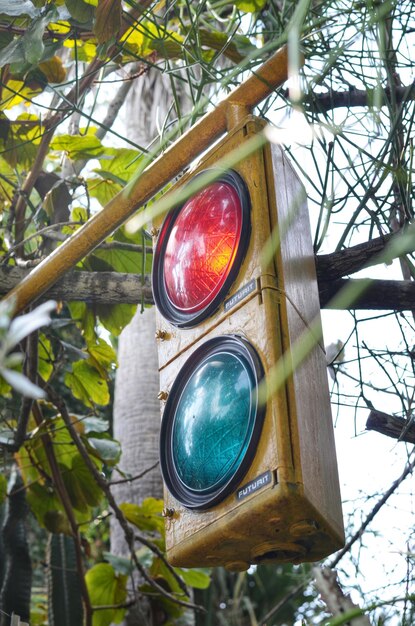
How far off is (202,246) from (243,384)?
1.01ft

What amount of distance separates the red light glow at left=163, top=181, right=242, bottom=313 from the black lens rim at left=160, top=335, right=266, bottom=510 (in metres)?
0.09

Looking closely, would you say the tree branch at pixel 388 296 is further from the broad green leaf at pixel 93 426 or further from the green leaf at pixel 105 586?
the green leaf at pixel 105 586

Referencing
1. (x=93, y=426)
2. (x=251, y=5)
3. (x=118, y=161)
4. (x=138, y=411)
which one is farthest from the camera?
(x=138, y=411)

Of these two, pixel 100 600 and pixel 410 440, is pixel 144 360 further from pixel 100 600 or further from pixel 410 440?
pixel 410 440

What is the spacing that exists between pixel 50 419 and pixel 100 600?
2.05 ft

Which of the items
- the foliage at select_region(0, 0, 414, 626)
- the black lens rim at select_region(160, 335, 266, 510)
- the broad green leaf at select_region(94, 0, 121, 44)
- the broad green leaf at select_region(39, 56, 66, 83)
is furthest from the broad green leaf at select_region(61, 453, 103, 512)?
the black lens rim at select_region(160, 335, 266, 510)

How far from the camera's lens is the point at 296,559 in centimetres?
139

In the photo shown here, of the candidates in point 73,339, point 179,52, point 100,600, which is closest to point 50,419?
point 100,600

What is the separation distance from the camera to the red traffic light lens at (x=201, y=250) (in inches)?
56.6

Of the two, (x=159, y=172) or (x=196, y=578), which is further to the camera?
(x=196, y=578)

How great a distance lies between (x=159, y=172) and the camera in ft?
5.41

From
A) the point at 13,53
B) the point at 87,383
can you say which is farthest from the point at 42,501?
the point at 13,53

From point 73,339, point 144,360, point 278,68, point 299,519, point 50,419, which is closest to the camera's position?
point 299,519

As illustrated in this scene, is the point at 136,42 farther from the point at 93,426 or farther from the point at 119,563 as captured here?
the point at 119,563
